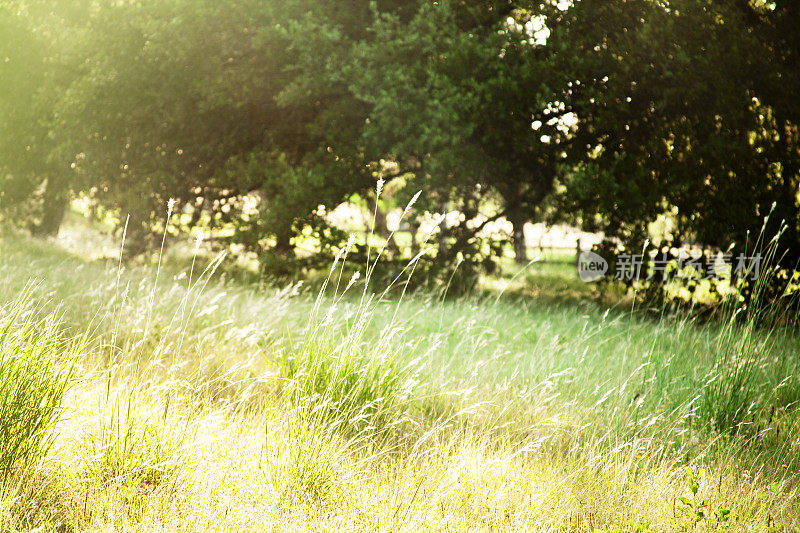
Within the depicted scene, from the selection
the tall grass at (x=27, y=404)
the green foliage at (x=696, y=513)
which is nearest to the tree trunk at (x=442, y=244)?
the green foliage at (x=696, y=513)

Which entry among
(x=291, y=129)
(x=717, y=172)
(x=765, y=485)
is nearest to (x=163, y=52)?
(x=291, y=129)

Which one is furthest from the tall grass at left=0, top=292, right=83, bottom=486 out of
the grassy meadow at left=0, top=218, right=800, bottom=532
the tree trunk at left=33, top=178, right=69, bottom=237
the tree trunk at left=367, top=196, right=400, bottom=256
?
the tree trunk at left=33, top=178, right=69, bottom=237

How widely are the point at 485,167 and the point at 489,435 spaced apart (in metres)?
5.51

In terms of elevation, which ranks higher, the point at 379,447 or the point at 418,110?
the point at 418,110

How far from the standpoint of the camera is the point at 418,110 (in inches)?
336

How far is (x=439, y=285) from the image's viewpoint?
363 inches

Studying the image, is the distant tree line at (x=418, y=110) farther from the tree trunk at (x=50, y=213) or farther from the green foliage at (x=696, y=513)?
the green foliage at (x=696, y=513)

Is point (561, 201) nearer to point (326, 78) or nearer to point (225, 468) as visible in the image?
point (326, 78)

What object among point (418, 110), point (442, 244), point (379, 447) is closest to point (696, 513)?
point (379, 447)

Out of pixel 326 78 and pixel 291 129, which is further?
pixel 291 129

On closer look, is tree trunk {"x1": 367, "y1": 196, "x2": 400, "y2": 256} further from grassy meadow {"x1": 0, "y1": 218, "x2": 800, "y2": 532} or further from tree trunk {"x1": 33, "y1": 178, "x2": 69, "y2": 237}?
tree trunk {"x1": 33, "y1": 178, "x2": 69, "y2": 237}

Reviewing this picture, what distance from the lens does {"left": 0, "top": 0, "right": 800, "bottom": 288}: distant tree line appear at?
7.71 m

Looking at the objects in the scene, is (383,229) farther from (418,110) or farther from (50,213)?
(50,213)

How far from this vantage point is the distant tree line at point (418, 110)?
25.3 ft
